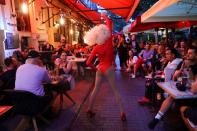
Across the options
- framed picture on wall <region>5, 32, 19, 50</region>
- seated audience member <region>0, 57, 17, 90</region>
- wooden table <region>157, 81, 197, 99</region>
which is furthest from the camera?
framed picture on wall <region>5, 32, 19, 50</region>

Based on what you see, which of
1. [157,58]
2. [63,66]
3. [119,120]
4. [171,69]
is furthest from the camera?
[157,58]

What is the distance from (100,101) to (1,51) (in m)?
3.86

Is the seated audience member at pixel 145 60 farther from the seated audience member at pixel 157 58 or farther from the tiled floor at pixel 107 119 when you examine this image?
the tiled floor at pixel 107 119

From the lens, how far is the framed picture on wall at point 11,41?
9.09 metres

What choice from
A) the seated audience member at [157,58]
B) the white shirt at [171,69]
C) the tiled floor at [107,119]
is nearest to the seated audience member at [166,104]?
the tiled floor at [107,119]

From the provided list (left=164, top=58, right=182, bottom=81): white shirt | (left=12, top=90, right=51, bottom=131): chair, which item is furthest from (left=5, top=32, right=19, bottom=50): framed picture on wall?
(left=164, top=58, right=182, bottom=81): white shirt

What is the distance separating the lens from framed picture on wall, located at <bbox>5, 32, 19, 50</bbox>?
9.09 metres

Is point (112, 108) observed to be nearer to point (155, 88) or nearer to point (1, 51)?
point (155, 88)

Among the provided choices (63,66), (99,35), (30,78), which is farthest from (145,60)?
(30,78)

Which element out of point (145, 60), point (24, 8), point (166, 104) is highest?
point (24, 8)

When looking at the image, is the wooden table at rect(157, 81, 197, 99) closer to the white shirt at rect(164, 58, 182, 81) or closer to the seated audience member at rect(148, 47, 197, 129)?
the seated audience member at rect(148, 47, 197, 129)

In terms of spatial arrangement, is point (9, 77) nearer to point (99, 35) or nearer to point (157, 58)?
point (99, 35)

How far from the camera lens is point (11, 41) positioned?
9.41 m

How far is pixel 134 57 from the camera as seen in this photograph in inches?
462
